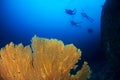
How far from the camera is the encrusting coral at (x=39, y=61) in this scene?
364cm

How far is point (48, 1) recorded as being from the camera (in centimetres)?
2250

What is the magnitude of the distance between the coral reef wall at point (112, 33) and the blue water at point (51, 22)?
9.00 metres

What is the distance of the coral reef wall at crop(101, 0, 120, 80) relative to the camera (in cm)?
645

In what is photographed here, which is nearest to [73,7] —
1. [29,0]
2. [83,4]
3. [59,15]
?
[83,4]

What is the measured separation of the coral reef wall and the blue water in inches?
354

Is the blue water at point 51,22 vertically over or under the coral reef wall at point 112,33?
over

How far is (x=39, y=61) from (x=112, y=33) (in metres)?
3.74

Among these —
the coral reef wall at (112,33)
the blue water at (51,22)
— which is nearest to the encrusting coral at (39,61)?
the coral reef wall at (112,33)

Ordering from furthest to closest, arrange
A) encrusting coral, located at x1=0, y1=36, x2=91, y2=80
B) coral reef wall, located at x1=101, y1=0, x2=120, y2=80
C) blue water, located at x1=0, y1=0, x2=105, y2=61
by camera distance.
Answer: blue water, located at x1=0, y1=0, x2=105, y2=61 < coral reef wall, located at x1=101, y1=0, x2=120, y2=80 < encrusting coral, located at x1=0, y1=36, x2=91, y2=80

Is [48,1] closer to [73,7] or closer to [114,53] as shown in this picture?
[73,7]

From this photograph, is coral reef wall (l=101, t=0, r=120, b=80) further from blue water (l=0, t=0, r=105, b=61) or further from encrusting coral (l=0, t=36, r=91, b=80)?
blue water (l=0, t=0, r=105, b=61)

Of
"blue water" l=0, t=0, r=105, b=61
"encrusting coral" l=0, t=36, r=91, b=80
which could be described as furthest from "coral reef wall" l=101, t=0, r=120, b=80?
"blue water" l=0, t=0, r=105, b=61

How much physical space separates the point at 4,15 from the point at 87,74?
1649cm

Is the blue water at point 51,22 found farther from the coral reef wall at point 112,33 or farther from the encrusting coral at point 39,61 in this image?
the encrusting coral at point 39,61
